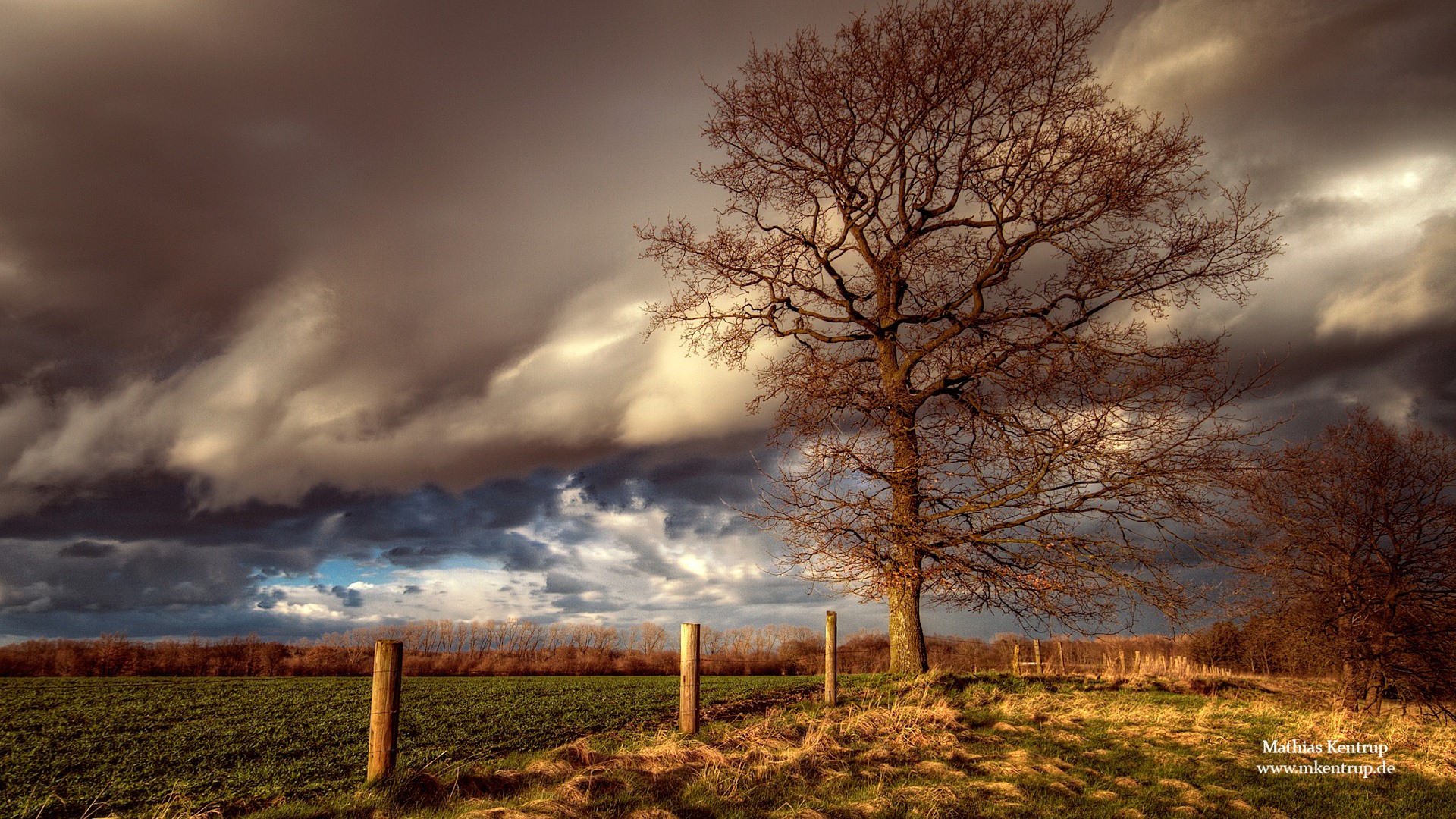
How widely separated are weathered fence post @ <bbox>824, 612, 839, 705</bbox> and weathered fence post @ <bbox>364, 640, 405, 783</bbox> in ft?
22.0

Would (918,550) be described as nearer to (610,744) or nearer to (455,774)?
(610,744)

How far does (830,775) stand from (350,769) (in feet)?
16.8

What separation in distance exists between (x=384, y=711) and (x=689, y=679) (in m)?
3.71

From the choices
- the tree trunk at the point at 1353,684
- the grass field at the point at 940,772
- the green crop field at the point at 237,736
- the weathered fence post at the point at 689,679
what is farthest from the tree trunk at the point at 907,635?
the tree trunk at the point at 1353,684

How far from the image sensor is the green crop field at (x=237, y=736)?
21.6 ft

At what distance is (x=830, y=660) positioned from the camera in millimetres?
11328

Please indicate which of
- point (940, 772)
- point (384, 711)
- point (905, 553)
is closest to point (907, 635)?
point (905, 553)

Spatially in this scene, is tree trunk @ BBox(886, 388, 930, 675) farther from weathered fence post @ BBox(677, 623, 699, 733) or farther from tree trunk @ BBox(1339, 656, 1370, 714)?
tree trunk @ BBox(1339, 656, 1370, 714)

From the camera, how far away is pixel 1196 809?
624cm

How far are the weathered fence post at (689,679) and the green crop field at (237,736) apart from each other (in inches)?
87.0

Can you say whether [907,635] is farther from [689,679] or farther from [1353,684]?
[1353,684]

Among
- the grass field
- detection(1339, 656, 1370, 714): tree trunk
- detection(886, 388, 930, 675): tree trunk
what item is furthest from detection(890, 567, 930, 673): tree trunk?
detection(1339, 656, 1370, 714): tree trunk

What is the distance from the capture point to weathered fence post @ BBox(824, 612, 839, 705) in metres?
11.1

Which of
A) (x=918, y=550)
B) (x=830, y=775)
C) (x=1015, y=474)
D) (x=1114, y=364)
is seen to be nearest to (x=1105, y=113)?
(x=1114, y=364)
